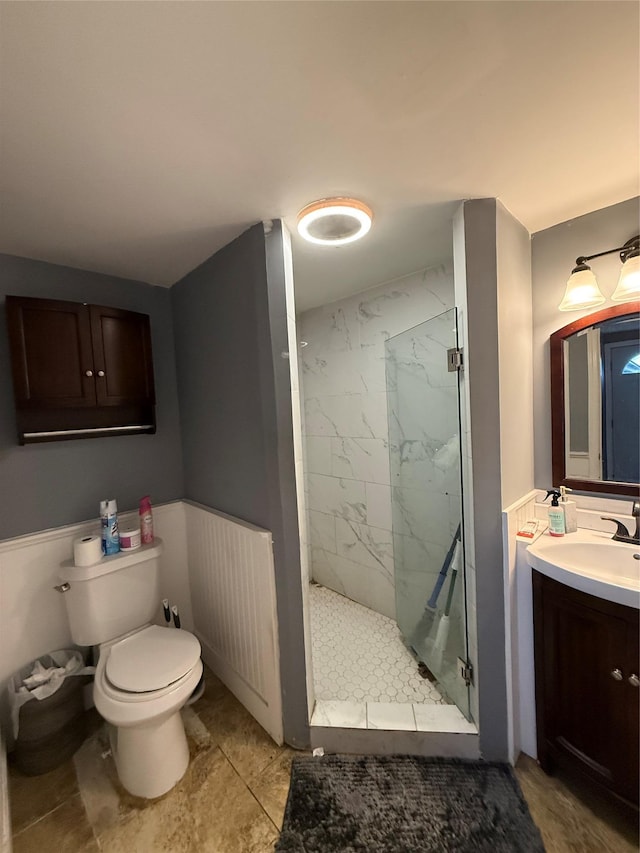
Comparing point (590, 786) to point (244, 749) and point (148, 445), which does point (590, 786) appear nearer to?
point (244, 749)

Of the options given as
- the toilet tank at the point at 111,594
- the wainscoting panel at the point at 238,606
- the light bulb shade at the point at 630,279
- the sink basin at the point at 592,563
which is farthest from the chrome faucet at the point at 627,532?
the toilet tank at the point at 111,594

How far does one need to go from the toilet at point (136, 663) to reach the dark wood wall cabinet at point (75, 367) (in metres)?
0.69

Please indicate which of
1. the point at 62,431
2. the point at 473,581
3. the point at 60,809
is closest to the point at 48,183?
the point at 62,431

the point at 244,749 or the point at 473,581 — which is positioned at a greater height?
the point at 473,581

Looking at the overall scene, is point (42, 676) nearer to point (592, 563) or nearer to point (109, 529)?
point (109, 529)

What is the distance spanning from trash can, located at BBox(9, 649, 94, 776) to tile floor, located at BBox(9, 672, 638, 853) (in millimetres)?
69

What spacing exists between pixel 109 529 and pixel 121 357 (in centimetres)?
85

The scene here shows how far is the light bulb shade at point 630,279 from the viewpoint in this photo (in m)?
1.21

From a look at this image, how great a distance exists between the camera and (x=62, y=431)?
1.61 m

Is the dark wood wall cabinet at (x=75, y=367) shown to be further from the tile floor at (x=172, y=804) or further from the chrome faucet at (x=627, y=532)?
the chrome faucet at (x=627, y=532)

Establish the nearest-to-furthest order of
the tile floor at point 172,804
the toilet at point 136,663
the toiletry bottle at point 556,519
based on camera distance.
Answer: the tile floor at point 172,804, the toilet at point 136,663, the toiletry bottle at point 556,519

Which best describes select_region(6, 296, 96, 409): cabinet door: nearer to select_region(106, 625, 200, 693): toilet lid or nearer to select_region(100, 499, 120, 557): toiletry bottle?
select_region(100, 499, 120, 557): toiletry bottle

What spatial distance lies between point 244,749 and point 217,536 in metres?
0.91

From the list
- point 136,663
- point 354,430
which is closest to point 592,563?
point 354,430
